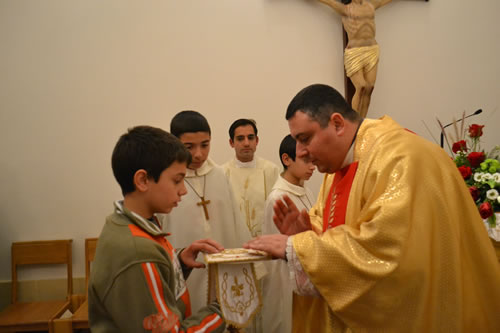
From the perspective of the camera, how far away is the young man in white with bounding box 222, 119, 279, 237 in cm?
427

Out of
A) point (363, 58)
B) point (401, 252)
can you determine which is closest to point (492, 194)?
point (401, 252)

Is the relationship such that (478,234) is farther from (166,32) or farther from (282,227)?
(166,32)

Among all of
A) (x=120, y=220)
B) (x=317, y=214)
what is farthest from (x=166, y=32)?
(x=120, y=220)

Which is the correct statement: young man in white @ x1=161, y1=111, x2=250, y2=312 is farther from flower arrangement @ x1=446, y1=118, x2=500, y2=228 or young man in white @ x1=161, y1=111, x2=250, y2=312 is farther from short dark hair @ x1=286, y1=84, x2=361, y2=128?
flower arrangement @ x1=446, y1=118, x2=500, y2=228

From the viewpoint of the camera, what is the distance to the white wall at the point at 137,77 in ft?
15.9

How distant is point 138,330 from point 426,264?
3.66ft

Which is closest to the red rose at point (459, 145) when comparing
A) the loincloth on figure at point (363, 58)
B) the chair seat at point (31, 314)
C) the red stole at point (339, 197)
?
the red stole at point (339, 197)

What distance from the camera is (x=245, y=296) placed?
1706 millimetres

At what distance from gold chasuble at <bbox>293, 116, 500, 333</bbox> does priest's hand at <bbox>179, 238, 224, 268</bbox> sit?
1.23 ft

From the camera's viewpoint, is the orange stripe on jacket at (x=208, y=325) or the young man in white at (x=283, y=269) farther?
the young man in white at (x=283, y=269)

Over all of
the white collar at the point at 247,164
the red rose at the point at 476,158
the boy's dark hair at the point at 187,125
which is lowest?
the white collar at the point at 247,164

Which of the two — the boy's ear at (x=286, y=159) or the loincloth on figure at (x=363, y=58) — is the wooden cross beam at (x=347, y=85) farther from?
the boy's ear at (x=286, y=159)

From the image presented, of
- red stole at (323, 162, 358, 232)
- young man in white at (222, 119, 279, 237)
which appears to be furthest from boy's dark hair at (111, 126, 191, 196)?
young man in white at (222, 119, 279, 237)

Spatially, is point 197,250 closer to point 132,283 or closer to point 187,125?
point 132,283
